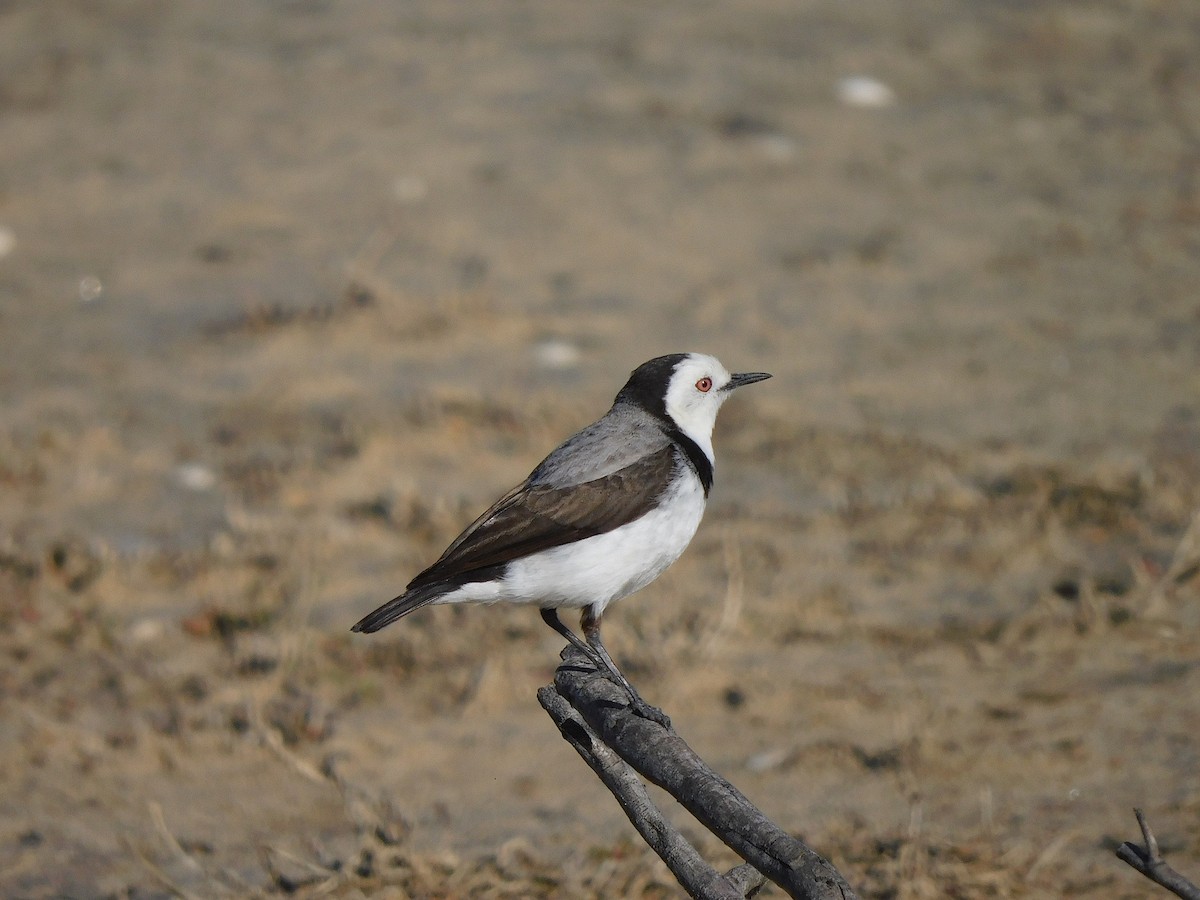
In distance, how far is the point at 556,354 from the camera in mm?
9414

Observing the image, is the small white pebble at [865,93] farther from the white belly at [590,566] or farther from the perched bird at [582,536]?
the white belly at [590,566]

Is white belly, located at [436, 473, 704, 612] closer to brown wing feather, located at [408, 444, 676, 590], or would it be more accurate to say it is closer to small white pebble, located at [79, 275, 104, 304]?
brown wing feather, located at [408, 444, 676, 590]

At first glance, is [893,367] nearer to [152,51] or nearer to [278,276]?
[278,276]

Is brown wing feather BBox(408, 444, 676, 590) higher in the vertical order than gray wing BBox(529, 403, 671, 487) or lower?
lower

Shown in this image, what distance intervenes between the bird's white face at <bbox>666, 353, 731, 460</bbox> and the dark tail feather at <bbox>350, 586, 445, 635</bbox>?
1247 mm

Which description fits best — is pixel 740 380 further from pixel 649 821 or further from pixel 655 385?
pixel 649 821

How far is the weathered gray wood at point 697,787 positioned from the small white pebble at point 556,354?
14.7 ft

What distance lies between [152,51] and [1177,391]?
8.29 meters

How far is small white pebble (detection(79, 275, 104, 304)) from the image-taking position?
10.0 metres

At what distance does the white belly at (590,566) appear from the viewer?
4961 mm

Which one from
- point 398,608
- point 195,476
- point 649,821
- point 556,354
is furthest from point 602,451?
point 556,354

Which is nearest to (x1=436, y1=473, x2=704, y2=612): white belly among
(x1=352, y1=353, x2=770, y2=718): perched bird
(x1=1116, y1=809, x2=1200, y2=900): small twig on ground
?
(x1=352, y1=353, x2=770, y2=718): perched bird

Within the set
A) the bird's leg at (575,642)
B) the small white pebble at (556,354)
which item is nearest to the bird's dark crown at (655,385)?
the bird's leg at (575,642)

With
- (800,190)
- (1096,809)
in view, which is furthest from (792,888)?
(800,190)
